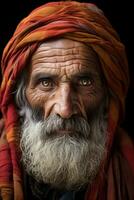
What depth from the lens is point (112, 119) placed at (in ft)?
7.50

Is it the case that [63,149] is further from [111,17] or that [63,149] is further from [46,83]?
[111,17]

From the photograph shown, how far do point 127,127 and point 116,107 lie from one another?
529 mm

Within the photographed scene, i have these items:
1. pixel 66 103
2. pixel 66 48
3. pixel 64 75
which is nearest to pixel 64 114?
pixel 66 103

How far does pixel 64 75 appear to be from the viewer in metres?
2.21

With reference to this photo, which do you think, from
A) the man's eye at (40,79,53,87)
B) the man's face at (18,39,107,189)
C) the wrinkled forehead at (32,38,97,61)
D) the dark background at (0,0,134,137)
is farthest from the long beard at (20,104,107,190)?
the dark background at (0,0,134,137)

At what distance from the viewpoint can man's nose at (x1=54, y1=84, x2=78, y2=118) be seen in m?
2.16

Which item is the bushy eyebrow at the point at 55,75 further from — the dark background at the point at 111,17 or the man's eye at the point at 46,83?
the dark background at the point at 111,17

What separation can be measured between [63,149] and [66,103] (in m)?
0.18

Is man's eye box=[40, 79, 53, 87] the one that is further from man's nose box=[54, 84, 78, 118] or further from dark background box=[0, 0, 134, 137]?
dark background box=[0, 0, 134, 137]

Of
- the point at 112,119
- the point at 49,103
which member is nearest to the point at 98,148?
the point at 112,119

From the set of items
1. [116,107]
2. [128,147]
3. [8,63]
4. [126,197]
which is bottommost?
[126,197]

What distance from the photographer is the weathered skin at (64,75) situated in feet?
7.24

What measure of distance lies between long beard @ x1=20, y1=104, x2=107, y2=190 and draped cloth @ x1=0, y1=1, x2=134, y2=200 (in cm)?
4

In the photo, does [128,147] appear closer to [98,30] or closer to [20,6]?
[98,30]
